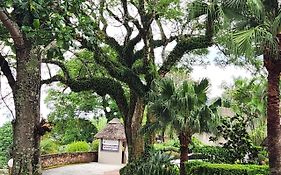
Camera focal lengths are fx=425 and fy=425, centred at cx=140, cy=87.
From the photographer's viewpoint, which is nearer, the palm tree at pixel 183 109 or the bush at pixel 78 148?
the palm tree at pixel 183 109

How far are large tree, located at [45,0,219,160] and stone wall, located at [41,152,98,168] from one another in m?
5.87

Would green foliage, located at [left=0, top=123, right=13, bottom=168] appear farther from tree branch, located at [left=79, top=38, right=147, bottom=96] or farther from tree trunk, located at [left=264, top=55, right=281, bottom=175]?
tree trunk, located at [left=264, top=55, right=281, bottom=175]

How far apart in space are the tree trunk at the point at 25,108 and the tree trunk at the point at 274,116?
5.88 m

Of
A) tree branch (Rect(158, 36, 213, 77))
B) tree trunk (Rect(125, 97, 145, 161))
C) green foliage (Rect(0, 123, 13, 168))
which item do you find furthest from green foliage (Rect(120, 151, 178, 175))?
green foliage (Rect(0, 123, 13, 168))

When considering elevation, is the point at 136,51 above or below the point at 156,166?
above

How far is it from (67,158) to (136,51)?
8.65 meters

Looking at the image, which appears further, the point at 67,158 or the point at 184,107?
the point at 67,158

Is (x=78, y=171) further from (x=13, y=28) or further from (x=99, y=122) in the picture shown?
(x=13, y=28)

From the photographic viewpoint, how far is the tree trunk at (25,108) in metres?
7.77

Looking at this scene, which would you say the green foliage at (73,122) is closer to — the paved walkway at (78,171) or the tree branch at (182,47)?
the paved walkway at (78,171)

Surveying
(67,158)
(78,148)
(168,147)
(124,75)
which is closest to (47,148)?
(67,158)

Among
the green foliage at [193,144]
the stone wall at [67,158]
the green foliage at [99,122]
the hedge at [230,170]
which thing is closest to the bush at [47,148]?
the stone wall at [67,158]

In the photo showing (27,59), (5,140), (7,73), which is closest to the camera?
(27,59)

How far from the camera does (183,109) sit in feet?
43.2
